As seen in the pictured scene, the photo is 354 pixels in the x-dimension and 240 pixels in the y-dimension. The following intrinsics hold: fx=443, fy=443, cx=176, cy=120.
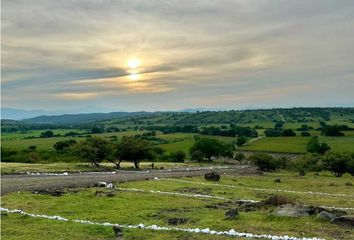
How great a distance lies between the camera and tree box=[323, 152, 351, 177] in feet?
320

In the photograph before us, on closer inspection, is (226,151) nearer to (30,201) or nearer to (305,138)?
(305,138)

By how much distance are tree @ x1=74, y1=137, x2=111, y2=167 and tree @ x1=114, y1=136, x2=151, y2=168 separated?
263 centimetres

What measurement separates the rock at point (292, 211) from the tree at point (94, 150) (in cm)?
6066

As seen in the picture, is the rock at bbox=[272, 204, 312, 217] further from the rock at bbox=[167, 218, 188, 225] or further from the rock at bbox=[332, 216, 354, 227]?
the rock at bbox=[167, 218, 188, 225]

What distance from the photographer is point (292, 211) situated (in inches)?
1257

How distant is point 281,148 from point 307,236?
13696cm

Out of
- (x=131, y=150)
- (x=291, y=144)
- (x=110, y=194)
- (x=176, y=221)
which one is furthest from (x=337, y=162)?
(x=176, y=221)

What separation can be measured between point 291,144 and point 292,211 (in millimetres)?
142760

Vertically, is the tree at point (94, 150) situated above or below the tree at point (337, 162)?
above

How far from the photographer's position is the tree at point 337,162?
97438 mm

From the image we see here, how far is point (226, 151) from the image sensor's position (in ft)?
462

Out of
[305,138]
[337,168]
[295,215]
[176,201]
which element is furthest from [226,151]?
[295,215]

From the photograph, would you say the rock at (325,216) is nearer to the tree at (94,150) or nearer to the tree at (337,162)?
the tree at (94,150)

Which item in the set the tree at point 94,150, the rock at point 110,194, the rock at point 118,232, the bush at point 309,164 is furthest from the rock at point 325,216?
the bush at point 309,164
